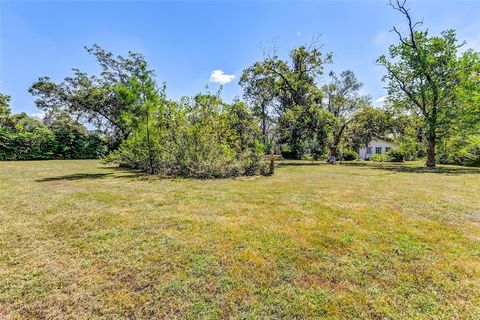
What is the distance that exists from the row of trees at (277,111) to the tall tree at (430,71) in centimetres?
7

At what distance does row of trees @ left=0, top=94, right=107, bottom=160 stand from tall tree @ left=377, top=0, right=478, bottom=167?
2759cm

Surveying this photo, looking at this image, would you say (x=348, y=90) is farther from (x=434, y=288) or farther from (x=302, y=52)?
(x=434, y=288)

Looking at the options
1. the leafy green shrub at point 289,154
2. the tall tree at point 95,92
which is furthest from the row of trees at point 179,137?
the leafy green shrub at point 289,154

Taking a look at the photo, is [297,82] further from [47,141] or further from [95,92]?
[47,141]

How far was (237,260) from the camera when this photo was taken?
9.46 feet

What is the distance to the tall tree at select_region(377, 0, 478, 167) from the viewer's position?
53.9 ft

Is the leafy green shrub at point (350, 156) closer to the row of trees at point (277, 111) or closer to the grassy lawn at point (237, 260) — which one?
the row of trees at point (277, 111)

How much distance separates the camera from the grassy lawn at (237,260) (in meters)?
2.11

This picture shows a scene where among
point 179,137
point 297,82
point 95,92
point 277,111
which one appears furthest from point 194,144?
point 277,111

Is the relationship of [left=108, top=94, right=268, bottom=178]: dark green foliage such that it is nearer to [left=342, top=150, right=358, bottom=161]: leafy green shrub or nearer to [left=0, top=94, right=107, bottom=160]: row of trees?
[left=0, top=94, right=107, bottom=160]: row of trees

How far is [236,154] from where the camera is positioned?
1148cm

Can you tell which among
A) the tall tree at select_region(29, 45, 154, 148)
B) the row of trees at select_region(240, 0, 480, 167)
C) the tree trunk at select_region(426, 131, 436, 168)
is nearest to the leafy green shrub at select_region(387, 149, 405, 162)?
the row of trees at select_region(240, 0, 480, 167)

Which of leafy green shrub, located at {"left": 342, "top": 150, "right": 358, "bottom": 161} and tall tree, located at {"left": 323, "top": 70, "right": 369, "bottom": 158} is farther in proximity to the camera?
leafy green shrub, located at {"left": 342, "top": 150, "right": 358, "bottom": 161}

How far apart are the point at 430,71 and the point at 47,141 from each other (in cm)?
3279
